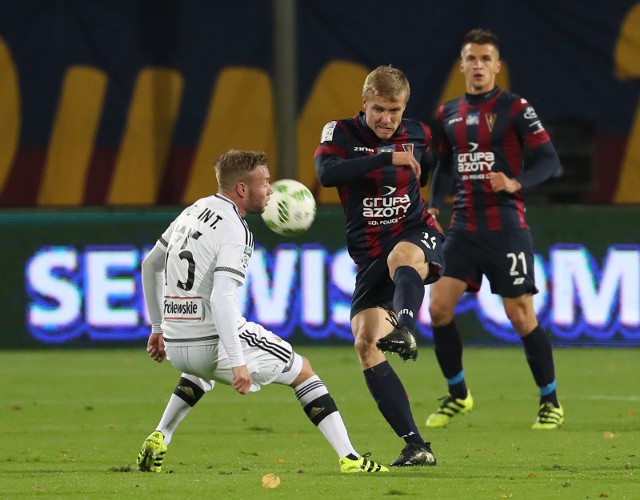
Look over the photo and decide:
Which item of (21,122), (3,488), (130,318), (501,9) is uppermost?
(501,9)

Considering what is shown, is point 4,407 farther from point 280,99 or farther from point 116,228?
point 280,99

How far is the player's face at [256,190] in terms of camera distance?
682cm

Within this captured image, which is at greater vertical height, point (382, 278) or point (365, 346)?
point (382, 278)

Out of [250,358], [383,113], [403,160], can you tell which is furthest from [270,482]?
[383,113]

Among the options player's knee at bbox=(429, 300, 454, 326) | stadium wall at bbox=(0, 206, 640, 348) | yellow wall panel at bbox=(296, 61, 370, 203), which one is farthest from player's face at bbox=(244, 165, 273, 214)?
yellow wall panel at bbox=(296, 61, 370, 203)

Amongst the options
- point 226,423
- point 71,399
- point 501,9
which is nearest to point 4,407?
point 71,399

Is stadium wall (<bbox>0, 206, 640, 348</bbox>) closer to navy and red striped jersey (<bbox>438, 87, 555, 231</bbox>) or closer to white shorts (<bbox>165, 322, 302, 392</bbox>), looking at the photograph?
navy and red striped jersey (<bbox>438, 87, 555, 231</bbox>)

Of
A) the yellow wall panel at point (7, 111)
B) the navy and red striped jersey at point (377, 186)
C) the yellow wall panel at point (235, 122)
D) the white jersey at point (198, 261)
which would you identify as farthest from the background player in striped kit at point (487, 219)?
the yellow wall panel at point (7, 111)

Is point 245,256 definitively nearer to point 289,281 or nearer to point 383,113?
point 383,113

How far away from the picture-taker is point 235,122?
53.8 ft

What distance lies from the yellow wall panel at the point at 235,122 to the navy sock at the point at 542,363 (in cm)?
756

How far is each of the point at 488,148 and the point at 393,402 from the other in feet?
8.81

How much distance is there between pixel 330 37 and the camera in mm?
16391

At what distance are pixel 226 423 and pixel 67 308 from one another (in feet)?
16.3
